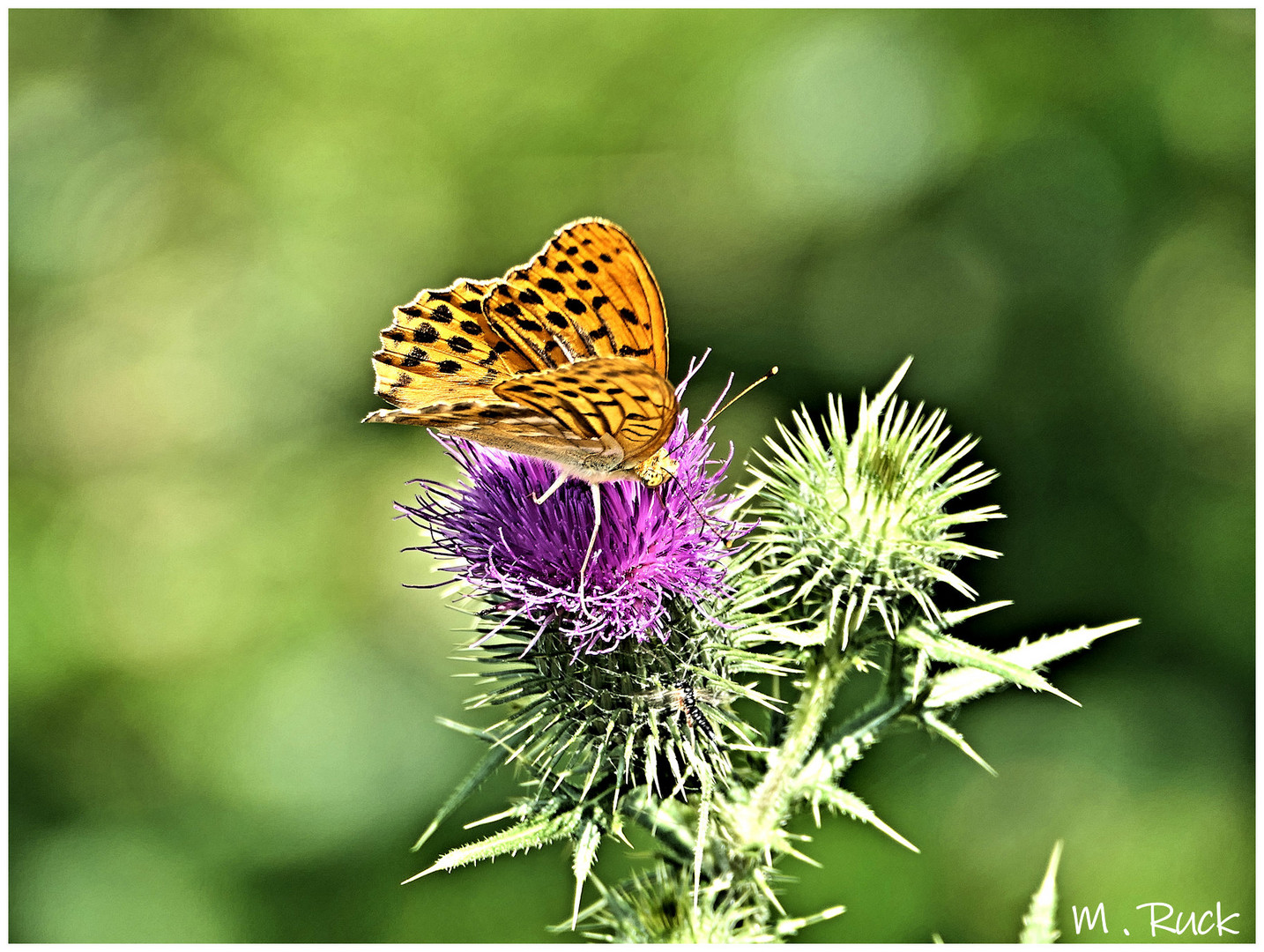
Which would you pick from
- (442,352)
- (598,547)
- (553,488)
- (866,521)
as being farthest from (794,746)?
(442,352)

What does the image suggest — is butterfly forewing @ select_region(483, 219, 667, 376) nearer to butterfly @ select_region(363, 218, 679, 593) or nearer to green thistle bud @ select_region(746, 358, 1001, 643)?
butterfly @ select_region(363, 218, 679, 593)

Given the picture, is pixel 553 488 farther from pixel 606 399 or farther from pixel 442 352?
pixel 442 352

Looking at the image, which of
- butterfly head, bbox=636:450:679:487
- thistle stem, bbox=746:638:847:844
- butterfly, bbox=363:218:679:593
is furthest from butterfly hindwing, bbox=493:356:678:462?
thistle stem, bbox=746:638:847:844

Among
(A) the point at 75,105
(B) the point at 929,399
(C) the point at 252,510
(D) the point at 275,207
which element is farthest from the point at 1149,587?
(A) the point at 75,105

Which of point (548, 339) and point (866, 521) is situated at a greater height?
point (548, 339)

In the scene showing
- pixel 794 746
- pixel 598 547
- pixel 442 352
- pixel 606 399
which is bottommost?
pixel 794 746

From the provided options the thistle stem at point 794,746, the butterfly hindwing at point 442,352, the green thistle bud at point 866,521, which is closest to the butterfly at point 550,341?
the butterfly hindwing at point 442,352

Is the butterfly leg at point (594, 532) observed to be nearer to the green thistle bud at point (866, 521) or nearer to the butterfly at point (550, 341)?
the butterfly at point (550, 341)
